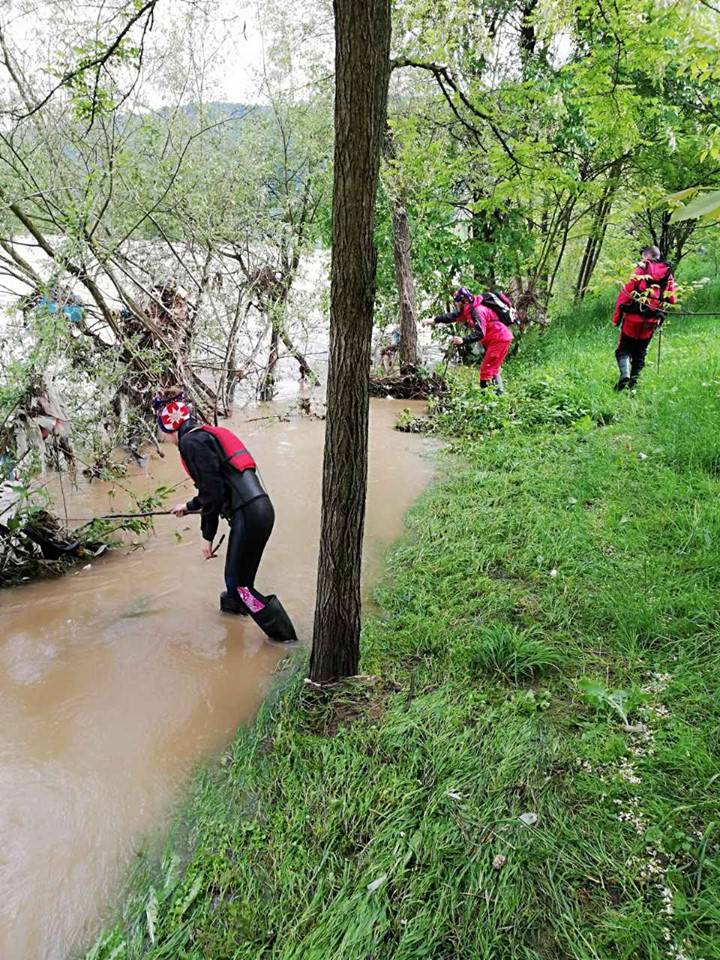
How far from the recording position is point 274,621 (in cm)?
429

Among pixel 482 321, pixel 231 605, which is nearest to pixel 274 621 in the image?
pixel 231 605

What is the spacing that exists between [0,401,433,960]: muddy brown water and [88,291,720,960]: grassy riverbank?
286mm

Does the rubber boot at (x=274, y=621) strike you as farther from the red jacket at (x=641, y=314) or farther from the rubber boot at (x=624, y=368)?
the rubber boot at (x=624, y=368)

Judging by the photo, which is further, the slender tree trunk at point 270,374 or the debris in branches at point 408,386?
the debris in branches at point 408,386

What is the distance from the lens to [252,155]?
1026 centimetres

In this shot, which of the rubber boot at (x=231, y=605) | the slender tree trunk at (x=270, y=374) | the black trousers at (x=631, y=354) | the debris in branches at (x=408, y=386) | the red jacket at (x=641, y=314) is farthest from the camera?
the debris in branches at (x=408, y=386)

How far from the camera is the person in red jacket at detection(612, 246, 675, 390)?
6805 millimetres

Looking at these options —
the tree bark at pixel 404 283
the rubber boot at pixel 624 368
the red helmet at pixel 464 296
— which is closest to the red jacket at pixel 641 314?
the rubber boot at pixel 624 368

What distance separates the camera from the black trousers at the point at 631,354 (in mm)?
7727

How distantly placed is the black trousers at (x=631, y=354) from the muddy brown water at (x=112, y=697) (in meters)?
3.26

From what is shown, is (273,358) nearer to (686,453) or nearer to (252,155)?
(252,155)

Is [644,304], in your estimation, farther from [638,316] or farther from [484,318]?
[484,318]

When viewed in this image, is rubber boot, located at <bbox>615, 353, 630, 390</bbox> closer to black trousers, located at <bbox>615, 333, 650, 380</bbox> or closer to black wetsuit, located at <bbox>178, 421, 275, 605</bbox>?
black trousers, located at <bbox>615, 333, 650, 380</bbox>

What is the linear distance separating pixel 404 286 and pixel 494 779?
31.5ft
